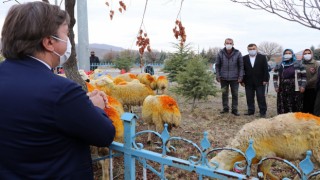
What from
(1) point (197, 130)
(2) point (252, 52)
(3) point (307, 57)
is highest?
(2) point (252, 52)

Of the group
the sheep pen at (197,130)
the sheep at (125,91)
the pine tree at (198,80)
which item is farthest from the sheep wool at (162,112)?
the pine tree at (198,80)

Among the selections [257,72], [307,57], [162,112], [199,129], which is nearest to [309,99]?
[307,57]

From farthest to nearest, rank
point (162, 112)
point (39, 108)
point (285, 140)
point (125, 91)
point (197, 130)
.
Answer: point (125, 91), point (197, 130), point (162, 112), point (285, 140), point (39, 108)

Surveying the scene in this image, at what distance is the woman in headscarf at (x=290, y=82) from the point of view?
6504 millimetres

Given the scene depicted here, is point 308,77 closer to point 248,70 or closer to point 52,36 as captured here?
point 248,70

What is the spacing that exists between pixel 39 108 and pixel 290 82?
649 centimetres

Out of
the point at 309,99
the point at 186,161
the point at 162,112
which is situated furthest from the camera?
the point at 309,99

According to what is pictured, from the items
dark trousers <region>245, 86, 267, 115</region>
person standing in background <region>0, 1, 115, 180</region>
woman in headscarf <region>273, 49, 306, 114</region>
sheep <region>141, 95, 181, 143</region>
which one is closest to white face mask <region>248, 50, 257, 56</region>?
dark trousers <region>245, 86, 267, 115</region>

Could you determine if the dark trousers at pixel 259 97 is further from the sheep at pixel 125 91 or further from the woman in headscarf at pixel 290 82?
the sheep at pixel 125 91

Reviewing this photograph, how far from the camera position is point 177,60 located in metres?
11.4

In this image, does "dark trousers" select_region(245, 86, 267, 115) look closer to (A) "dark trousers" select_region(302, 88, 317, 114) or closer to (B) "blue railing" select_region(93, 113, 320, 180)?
(A) "dark trousers" select_region(302, 88, 317, 114)

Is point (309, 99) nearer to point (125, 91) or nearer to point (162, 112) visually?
point (162, 112)

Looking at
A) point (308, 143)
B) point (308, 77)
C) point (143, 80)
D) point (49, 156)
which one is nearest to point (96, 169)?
point (308, 143)

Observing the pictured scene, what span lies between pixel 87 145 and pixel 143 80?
28.0 feet
